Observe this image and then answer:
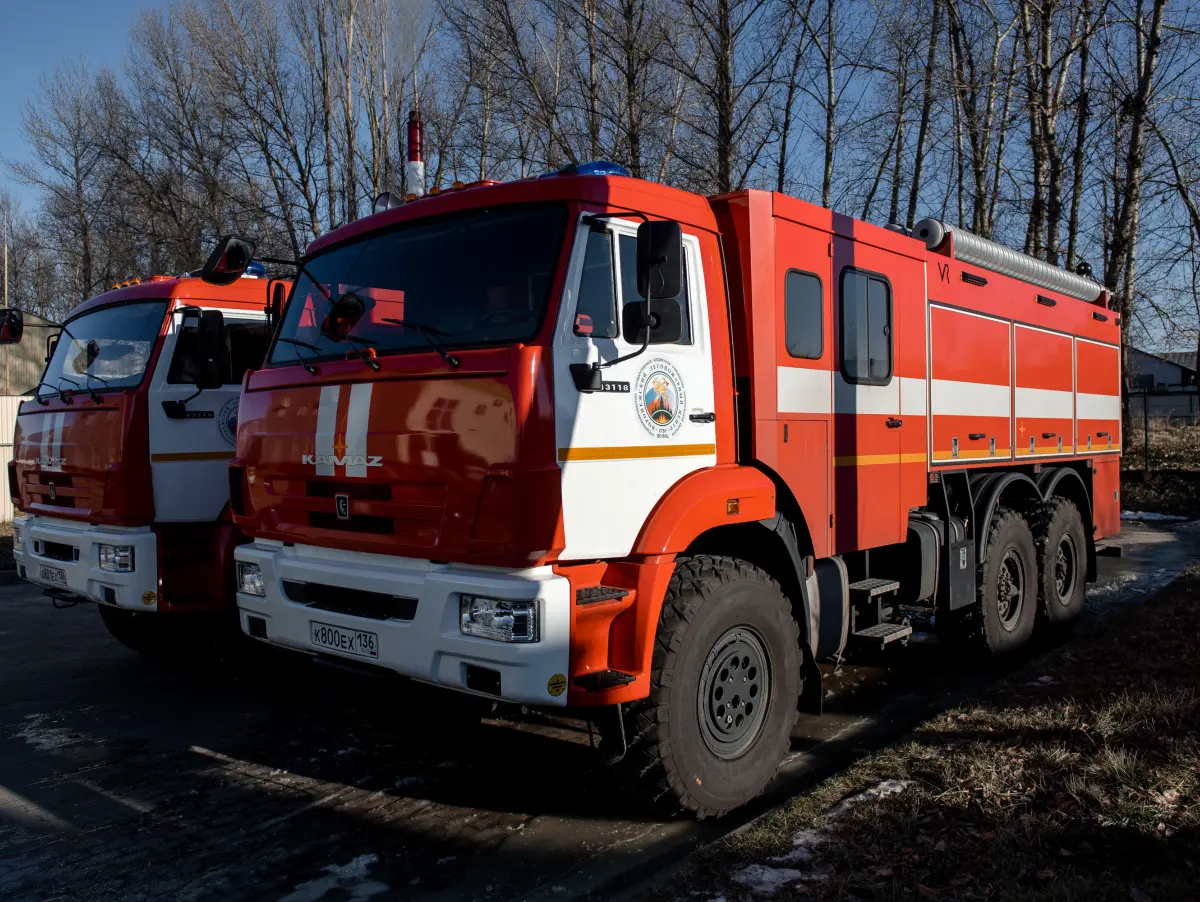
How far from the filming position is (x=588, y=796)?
14.9ft

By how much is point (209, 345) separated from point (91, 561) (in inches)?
64.3

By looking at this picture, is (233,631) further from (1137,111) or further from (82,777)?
(1137,111)

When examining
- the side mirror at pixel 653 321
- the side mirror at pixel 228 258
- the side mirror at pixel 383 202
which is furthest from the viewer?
the side mirror at pixel 383 202

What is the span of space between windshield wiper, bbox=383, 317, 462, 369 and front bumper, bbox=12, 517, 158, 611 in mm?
2857

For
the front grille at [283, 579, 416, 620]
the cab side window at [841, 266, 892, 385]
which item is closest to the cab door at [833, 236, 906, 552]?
the cab side window at [841, 266, 892, 385]

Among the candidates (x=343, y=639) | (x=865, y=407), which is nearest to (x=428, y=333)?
(x=343, y=639)

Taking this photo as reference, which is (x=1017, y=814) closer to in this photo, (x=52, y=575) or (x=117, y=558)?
(x=117, y=558)

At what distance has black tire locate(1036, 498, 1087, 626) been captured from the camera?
7785 mm

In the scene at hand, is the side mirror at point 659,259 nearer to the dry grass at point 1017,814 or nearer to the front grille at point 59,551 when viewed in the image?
the dry grass at point 1017,814

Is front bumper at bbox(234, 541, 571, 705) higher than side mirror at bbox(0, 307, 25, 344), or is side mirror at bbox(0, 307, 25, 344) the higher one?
side mirror at bbox(0, 307, 25, 344)

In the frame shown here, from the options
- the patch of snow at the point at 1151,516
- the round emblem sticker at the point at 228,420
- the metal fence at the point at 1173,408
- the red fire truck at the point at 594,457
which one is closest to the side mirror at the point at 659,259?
the red fire truck at the point at 594,457

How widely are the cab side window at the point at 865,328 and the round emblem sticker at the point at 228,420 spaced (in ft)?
13.7

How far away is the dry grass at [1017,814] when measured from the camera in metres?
3.35

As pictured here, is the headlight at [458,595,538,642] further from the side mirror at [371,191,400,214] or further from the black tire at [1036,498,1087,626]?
the black tire at [1036,498,1087,626]
